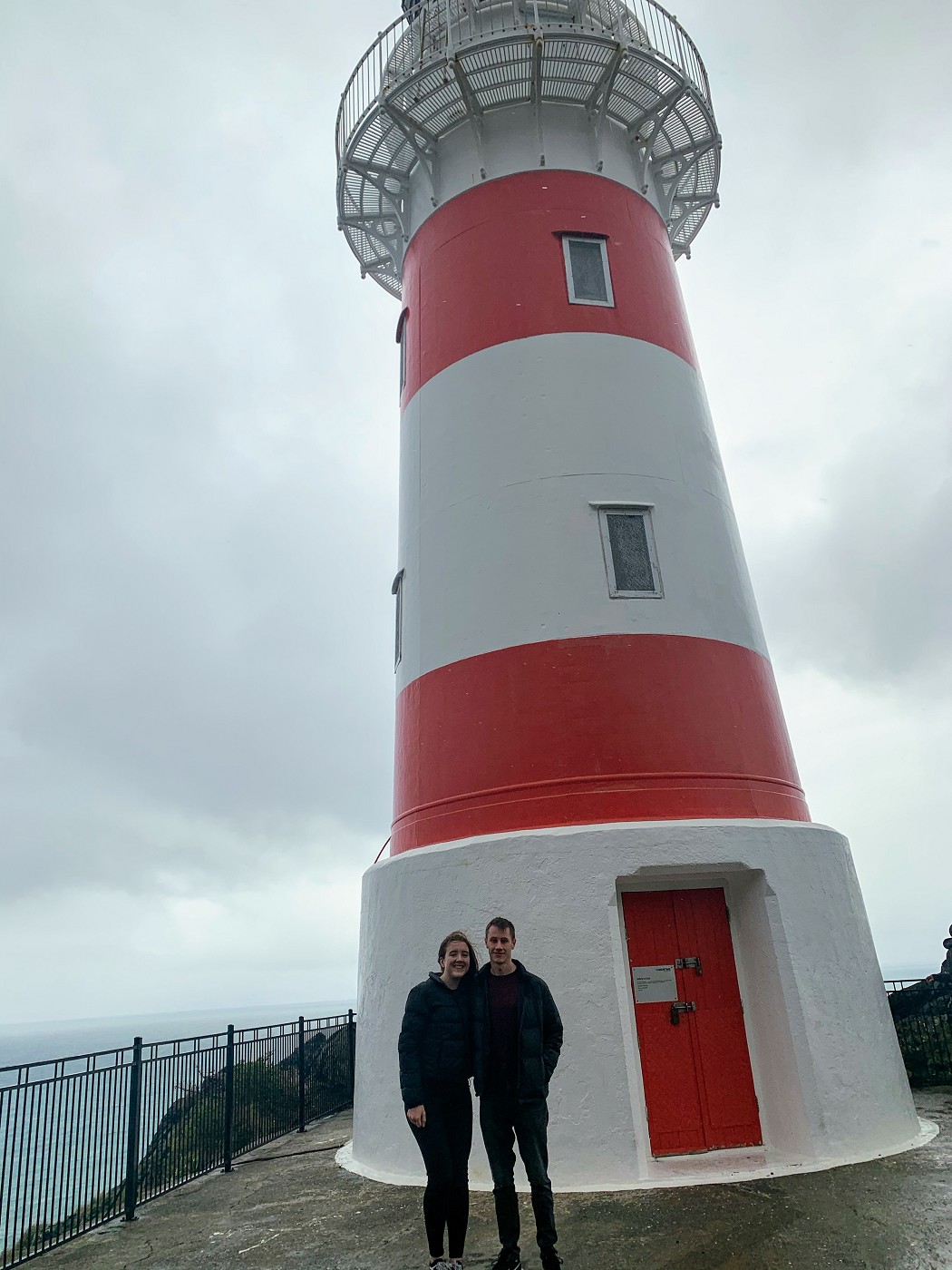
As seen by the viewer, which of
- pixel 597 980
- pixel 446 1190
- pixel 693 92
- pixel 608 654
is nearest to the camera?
pixel 446 1190

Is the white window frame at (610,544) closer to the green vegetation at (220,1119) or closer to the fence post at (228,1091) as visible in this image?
the fence post at (228,1091)

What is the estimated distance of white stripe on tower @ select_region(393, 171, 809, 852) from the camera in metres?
8.63

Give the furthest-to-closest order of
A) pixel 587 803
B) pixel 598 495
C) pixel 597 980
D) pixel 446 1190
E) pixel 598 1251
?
pixel 598 495 → pixel 587 803 → pixel 597 980 → pixel 598 1251 → pixel 446 1190

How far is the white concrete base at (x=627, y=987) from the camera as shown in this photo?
7348 mm

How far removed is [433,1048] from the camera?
16.9 feet

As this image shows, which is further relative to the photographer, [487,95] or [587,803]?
[487,95]

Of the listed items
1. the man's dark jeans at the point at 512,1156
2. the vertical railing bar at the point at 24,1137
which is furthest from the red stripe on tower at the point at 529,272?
the vertical railing bar at the point at 24,1137

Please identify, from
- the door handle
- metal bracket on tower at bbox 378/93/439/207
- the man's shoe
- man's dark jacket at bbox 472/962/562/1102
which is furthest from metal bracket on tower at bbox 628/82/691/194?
the man's shoe

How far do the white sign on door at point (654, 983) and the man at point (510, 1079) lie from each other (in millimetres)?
3110

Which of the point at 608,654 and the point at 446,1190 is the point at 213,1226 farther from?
the point at 608,654

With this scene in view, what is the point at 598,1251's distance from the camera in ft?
18.3

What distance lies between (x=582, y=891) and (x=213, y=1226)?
13.3 ft

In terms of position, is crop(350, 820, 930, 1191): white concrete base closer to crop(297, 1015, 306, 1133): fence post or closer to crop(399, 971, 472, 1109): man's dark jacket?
crop(399, 971, 472, 1109): man's dark jacket

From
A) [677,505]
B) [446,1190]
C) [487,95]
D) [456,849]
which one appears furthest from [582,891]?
[487,95]
